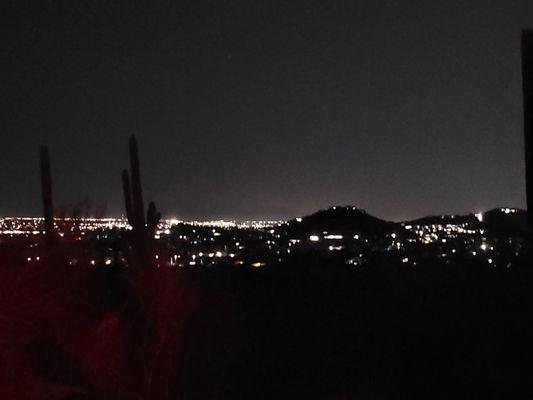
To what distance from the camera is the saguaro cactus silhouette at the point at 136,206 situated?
13.4 meters

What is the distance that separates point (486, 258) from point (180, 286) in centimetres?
1157

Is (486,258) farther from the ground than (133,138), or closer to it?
closer to it

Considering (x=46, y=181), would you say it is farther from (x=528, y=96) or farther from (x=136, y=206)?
(x=528, y=96)

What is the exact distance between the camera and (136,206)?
45.5 ft

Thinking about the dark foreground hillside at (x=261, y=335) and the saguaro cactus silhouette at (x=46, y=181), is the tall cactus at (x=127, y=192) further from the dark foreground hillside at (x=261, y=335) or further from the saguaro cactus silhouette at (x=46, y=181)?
the saguaro cactus silhouette at (x=46, y=181)

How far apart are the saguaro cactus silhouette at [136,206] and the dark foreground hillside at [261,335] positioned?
74cm

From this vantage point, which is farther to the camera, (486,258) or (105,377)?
(486,258)

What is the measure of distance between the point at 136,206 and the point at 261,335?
4.32 meters

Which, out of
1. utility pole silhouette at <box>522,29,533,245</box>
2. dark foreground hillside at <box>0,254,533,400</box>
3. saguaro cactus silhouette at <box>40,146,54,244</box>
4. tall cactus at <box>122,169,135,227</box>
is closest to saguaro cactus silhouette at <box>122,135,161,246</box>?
tall cactus at <box>122,169,135,227</box>

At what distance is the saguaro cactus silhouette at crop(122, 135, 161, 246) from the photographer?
13355 mm

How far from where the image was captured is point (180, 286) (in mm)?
12914

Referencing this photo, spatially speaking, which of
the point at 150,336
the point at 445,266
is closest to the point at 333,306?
the point at 445,266

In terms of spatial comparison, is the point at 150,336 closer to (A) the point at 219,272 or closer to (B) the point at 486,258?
(A) the point at 219,272

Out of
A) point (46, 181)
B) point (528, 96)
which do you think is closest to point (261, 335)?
point (46, 181)
